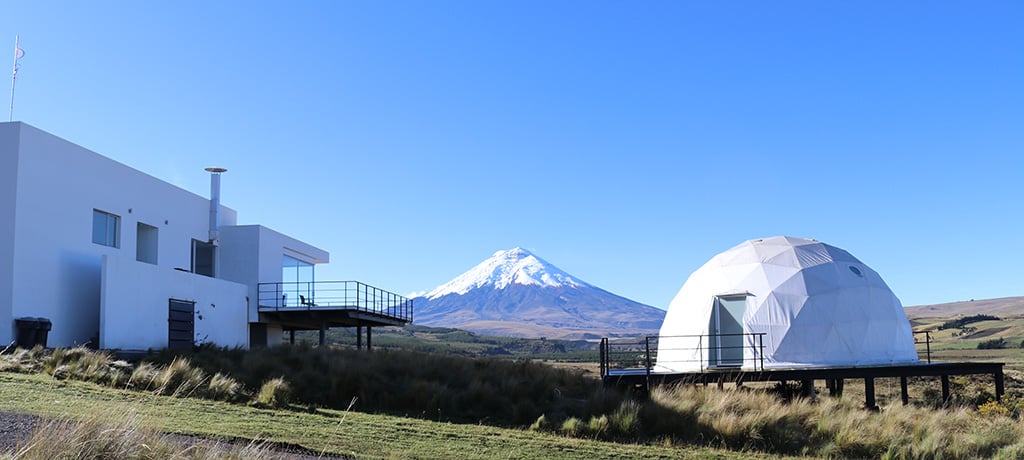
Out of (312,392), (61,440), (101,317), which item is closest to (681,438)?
(312,392)

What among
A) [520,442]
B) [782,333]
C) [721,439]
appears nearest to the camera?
[520,442]

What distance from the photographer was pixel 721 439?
14000 mm

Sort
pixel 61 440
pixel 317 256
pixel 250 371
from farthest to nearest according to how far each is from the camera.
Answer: pixel 317 256
pixel 250 371
pixel 61 440

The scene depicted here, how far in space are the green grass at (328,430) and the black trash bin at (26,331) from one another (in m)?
5.53

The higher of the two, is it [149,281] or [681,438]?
[149,281]

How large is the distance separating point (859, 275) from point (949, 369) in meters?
3.89

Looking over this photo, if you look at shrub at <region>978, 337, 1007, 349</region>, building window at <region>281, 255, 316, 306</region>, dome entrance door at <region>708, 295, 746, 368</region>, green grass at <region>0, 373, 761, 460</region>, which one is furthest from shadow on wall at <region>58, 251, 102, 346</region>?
shrub at <region>978, 337, 1007, 349</region>

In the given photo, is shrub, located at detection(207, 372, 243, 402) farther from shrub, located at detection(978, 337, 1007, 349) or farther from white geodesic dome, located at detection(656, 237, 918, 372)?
shrub, located at detection(978, 337, 1007, 349)

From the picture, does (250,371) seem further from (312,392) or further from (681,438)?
(681,438)

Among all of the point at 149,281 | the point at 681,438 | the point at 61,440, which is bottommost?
the point at 681,438

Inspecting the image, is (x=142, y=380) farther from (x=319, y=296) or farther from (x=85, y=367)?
(x=319, y=296)

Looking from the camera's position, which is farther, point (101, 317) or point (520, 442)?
point (101, 317)

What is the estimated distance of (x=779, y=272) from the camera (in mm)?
23234

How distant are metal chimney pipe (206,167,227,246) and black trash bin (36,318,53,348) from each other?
30.9ft
